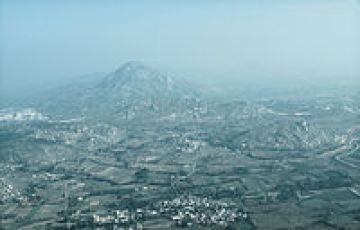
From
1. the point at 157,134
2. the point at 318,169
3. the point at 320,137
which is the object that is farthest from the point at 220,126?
the point at 318,169

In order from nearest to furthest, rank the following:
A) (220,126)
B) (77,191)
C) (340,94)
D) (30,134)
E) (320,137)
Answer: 1. (77,191)
2. (320,137)
3. (30,134)
4. (220,126)
5. (340,94)

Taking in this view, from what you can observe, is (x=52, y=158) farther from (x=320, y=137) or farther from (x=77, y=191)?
(x=320, y=137)

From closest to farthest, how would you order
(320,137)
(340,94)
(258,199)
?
1. (258,199)
2. (320,137)
3. (340,94)

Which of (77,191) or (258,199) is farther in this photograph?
(77,191)

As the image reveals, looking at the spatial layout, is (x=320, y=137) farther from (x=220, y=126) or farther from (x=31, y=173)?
(x=31, y=173)

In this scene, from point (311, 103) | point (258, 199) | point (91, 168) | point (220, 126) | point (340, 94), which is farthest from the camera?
point (340, 94)

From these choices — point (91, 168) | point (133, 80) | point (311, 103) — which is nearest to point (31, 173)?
point (91, 168)

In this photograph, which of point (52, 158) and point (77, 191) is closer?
point (77, 191)

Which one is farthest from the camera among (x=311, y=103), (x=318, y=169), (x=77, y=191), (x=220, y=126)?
(x=311, y=103)

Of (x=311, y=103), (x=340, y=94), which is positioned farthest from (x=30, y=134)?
(x=340, y=94)
